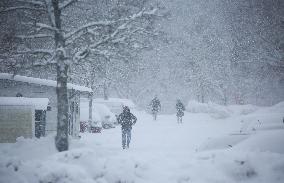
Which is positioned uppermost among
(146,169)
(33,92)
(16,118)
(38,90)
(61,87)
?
(38,90)

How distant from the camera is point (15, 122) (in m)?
15.0

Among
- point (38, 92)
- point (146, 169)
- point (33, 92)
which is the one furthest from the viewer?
point (38, 92)

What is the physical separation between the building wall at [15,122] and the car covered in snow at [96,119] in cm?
865

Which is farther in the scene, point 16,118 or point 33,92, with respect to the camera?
point 33,92

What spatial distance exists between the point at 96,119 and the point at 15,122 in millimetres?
9557

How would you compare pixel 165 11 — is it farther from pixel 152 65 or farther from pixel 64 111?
pixel 152 65

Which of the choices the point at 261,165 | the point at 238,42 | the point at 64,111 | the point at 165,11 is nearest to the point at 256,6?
the point at 238,42

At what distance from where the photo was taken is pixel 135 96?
6706 centimetres

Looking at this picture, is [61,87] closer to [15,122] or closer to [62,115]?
[62,115]

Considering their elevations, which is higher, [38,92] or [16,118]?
[38,92]

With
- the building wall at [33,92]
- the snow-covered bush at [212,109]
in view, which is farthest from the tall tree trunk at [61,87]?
the snow-covered bush at [212,109]

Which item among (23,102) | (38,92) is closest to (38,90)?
(38,92)

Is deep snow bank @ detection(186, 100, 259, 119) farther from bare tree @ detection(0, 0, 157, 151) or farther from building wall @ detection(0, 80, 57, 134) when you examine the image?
bare tree @ detection(0, 0, 157, 151)

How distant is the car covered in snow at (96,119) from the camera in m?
23.7
